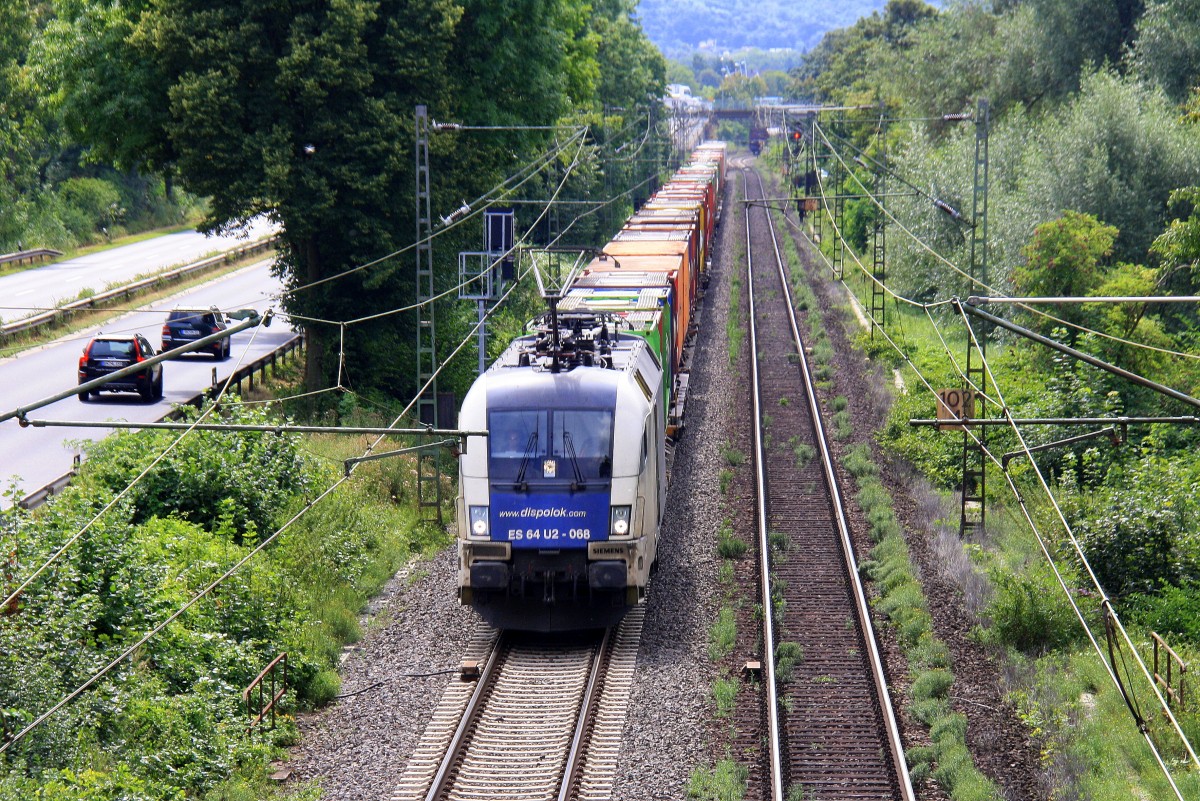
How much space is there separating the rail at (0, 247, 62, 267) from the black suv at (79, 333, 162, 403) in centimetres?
2009

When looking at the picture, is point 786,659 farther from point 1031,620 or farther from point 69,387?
point 69,387

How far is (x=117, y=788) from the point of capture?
10734 millimetres

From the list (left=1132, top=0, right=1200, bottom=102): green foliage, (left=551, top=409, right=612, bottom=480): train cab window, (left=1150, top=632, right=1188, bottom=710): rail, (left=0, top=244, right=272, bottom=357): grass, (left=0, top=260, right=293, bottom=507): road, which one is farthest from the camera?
(left=1132, top=0, right=1200, bottom=102): green foliage

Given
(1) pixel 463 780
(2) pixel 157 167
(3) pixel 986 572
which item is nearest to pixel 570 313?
(3) pixel 986 572

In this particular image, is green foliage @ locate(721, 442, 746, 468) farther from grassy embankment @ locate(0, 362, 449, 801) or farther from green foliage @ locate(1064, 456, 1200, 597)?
green foliage @ locate(1064, 456, 1200, 597)

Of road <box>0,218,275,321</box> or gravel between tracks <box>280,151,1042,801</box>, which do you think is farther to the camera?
road <box>0,218,275,321</box>

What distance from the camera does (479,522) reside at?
14.8 metres

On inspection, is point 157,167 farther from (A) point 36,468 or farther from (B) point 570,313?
(B) point 570,313

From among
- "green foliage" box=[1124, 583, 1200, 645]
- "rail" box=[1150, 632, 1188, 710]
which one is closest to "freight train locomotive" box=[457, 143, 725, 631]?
"rail" box=[1150, 632, 1188, 710]

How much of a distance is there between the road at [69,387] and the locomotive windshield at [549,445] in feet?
15.1

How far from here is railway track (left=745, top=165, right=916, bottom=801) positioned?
12.1 metres

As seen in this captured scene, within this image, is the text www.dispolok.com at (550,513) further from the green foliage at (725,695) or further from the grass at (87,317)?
the grass at (87,317)

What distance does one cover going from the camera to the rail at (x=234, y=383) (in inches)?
747

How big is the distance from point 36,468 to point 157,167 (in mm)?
8117
